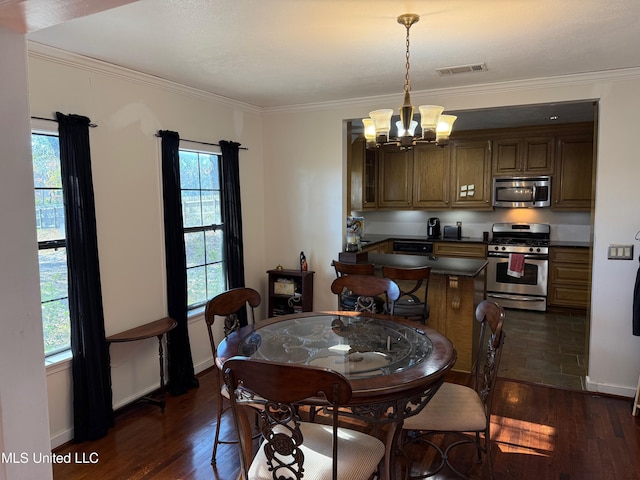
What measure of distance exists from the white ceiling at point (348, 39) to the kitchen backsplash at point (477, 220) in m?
3.26

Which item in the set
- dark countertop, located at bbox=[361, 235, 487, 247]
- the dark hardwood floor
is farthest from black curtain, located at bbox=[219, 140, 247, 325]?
dark countertop, located at bbox=[361, 235, 487, 247]

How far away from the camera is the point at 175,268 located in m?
3.54

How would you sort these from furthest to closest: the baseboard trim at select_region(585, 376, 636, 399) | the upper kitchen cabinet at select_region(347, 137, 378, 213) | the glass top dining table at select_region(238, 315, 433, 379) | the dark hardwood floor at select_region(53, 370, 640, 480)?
the upper kitchen cabinet at select_region(347, 137, 378, 213)
the baseboard trim at select_region(585, 376, 636, 399)
the dark hardwood floor at select_region(53, 370, 640, 480)
the glass top dining table at select_region(238, 315, 433, 379)

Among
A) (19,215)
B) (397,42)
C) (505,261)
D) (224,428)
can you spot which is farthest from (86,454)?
(505,261)

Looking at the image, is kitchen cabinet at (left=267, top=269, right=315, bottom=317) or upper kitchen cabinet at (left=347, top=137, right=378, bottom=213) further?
upper kitchen cabinet at (left=347, top=137, right=378, bottom=213)

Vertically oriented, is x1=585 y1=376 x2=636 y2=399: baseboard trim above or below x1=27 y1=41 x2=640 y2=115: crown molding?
below

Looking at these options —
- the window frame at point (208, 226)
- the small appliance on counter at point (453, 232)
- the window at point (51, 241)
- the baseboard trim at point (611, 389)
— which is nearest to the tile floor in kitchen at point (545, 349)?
the baseboard trim at point (611, 389)

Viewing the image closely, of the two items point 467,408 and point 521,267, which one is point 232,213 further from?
point 521,267

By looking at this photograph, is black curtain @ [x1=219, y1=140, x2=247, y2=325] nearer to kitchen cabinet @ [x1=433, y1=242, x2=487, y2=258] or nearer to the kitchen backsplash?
the kitchen backsplash

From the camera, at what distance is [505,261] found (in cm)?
600

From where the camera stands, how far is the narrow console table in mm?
3020

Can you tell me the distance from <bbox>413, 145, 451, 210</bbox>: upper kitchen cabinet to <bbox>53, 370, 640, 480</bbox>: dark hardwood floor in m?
3.41

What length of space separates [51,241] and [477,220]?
18.4 ft

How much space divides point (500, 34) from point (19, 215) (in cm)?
259
